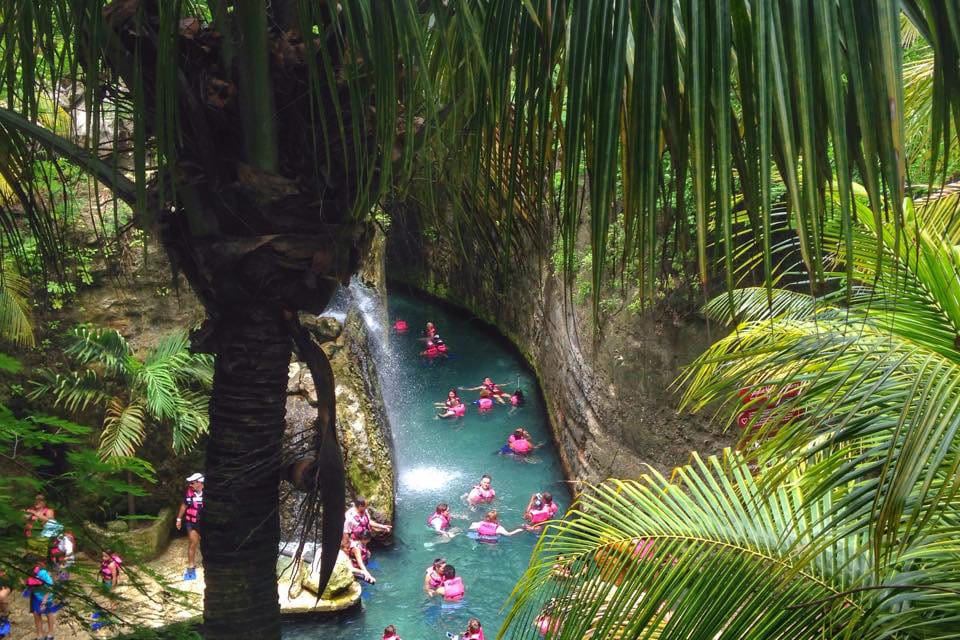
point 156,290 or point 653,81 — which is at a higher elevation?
point 156,290

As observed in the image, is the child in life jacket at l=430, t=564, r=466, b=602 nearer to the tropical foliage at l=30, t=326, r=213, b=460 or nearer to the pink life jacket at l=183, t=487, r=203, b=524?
the pink life jacket at l=183, t=487, r=203, b=524

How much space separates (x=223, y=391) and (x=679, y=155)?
1.62 metres

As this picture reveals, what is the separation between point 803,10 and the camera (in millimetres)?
1099

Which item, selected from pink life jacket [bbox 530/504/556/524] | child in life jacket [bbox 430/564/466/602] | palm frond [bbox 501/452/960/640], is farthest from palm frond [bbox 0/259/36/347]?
palm frond [bbox 501/452/960/640]

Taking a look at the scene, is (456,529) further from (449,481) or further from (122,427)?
(122,427)

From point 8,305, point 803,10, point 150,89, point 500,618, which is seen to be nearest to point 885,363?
point 803,10

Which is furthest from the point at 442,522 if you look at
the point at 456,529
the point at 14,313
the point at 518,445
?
the point at 14,313

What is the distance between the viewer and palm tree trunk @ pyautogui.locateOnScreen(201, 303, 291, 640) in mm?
2420

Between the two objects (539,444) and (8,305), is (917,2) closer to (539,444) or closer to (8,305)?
(8,305)

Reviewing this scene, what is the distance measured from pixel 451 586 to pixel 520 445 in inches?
150

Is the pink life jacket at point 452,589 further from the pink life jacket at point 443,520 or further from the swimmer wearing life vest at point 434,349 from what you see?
the swimmer wearing life vest at point 434,349

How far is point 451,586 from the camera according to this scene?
916 centimetres

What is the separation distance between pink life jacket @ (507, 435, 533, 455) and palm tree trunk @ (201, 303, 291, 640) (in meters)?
10.3

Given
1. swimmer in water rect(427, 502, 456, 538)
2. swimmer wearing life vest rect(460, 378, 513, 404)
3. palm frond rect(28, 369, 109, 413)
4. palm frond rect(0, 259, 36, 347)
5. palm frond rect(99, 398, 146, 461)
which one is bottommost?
swimmer in water rect(427, 502, 456, 538)
